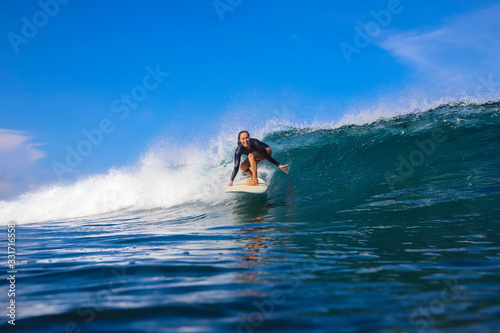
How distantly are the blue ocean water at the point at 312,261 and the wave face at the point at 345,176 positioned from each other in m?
0.08

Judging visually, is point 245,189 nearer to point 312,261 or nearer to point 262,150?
point 262,150

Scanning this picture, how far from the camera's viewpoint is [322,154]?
12.7 meters

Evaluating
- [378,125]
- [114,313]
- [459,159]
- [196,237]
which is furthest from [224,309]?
[378,125]

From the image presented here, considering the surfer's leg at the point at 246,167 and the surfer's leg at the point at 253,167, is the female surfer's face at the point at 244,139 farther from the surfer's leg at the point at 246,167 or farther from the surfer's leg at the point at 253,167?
the surfer's leg at the point at 246,167

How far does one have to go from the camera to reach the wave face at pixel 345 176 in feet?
25.4

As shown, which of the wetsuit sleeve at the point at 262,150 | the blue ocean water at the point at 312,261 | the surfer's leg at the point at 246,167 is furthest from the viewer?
the surfer's leg at the point at 246,167

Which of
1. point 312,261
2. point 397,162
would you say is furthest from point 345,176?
point 312,261

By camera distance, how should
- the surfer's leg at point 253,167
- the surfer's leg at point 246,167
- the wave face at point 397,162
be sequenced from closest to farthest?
the wave face at point 397,162, the surfer's leg at point 253,167, the surfer's leg at point 246,167

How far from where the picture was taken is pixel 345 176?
10281 millimetres

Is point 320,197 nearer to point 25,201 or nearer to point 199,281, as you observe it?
point 199,281

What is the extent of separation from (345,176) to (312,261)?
721 cm

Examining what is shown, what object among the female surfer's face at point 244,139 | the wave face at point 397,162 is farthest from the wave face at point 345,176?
the female surfer's face at point 244,139

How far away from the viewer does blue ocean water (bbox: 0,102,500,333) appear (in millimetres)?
2040

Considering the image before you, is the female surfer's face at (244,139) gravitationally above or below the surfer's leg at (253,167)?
above
